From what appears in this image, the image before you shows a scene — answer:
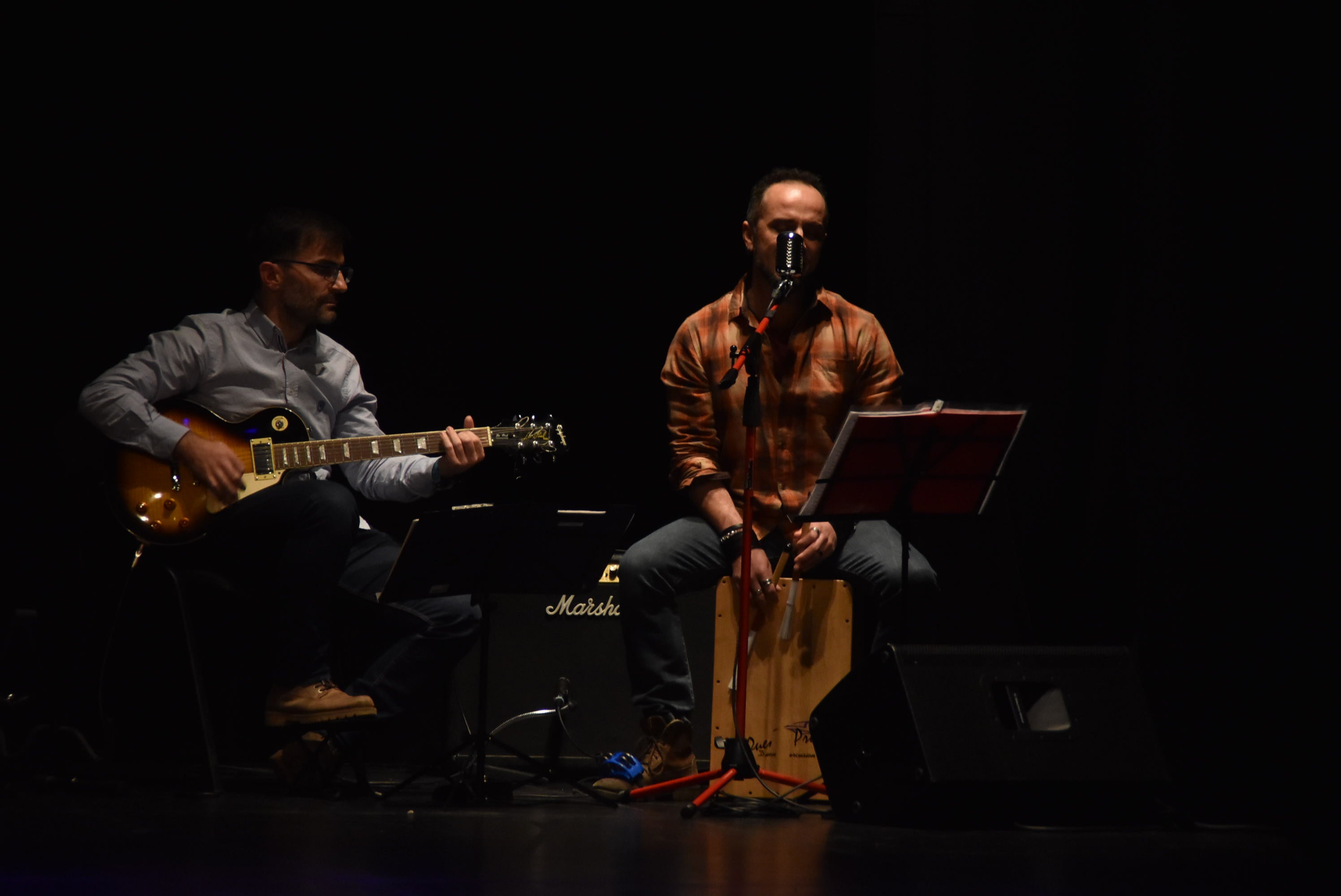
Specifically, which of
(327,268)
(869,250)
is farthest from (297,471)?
(869,250)

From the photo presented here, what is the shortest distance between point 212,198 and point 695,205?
5.46 feet

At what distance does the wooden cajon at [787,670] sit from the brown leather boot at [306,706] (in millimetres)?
992

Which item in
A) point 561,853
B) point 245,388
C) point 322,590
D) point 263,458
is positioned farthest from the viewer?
point 245,388

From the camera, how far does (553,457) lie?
389 cm

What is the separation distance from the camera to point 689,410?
3.77 m

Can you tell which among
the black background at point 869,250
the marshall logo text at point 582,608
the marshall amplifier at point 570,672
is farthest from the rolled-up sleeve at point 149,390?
the marshall logo text at point 582,608

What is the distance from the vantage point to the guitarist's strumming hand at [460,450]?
369cm

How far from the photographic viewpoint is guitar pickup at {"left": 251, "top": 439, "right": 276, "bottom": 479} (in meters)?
A: 3.67

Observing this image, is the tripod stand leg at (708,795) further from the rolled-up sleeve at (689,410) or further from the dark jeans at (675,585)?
the rolled-up sleeve at (689,410)

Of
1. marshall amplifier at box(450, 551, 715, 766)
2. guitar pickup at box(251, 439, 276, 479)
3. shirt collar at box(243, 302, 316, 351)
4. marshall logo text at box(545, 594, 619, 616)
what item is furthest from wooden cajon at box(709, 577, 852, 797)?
shirt collar at box(243, 302, 316, 351)

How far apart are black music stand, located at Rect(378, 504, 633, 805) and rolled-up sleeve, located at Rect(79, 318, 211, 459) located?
2.74 ft

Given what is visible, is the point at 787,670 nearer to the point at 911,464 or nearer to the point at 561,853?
the point at 911,464

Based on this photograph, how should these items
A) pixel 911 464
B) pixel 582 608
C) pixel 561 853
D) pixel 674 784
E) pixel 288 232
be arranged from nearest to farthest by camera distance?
A: pixel 561 853, pixel 911 464, pixel 674 784, pixel 288 232, pixel 582 608

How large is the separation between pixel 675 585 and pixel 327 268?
1420mm
